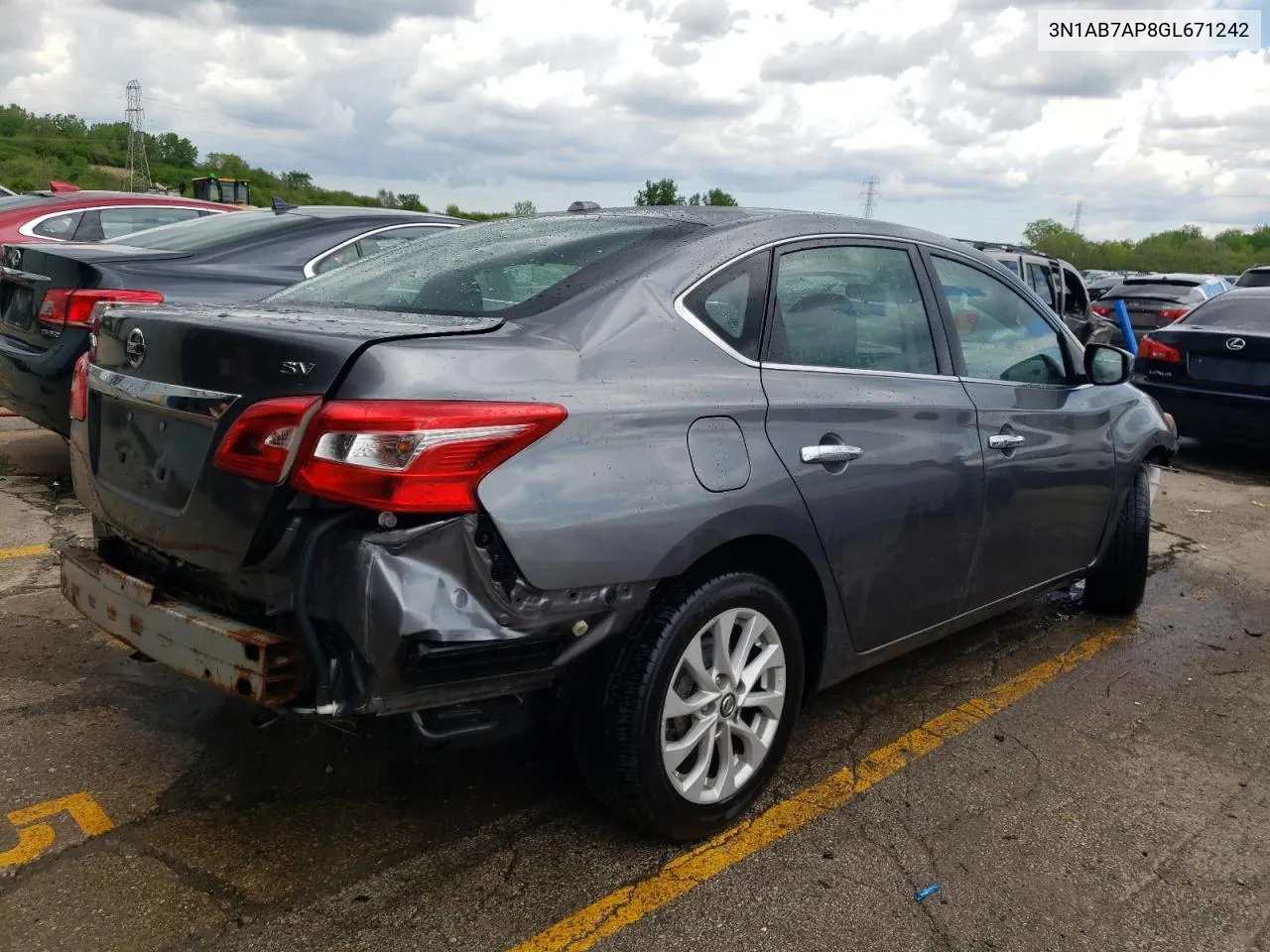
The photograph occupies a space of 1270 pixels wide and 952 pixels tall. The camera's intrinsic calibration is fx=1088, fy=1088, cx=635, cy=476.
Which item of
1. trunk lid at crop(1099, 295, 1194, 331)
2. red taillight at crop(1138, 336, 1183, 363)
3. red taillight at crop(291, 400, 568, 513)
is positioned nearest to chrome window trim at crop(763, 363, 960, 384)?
red taillight at crop(291, 400, 568, 513)

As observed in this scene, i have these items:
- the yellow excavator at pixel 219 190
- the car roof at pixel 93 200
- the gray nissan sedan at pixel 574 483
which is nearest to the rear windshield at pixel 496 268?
the gray nissan sedan at pixel 574 483

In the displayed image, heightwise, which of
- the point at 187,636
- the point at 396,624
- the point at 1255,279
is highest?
the point at 1255,279

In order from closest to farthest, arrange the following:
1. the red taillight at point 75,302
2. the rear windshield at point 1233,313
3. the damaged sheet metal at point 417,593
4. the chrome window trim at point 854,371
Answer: the damaged sheet metal at point 417,593
the chrome window trim at point 854,371
the red taillight at point 75,302
the rear windshield at point 1233,313

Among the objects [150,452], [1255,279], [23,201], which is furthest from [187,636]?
[1255,279]

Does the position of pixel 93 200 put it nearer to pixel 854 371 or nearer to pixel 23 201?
pixel 23 201

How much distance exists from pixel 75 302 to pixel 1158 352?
25.4ft

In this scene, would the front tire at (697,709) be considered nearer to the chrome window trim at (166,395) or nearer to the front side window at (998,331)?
the chrome window trim at (166,395)

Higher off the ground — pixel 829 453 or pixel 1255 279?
pixel 1255 279

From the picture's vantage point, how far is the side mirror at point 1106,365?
4.24 meters

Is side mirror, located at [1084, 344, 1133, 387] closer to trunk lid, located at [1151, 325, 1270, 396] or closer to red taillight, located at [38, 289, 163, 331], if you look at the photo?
red taillight, located at [38, 289, 163, 331]

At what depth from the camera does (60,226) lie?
8.10 meters

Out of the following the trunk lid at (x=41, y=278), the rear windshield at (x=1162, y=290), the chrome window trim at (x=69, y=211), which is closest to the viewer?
the trunk lid at (x=41, y=278)

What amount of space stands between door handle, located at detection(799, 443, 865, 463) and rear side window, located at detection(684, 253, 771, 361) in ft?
0.95

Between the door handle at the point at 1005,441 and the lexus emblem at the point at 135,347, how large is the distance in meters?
2.56
